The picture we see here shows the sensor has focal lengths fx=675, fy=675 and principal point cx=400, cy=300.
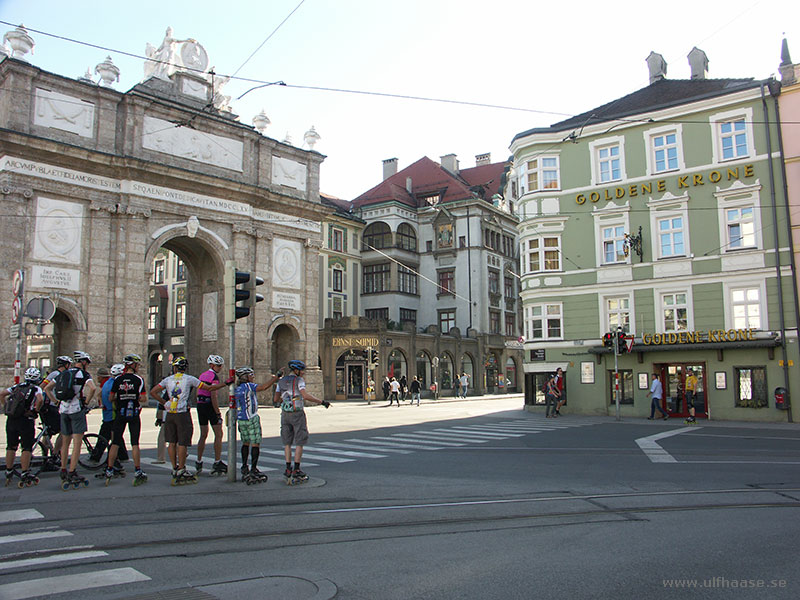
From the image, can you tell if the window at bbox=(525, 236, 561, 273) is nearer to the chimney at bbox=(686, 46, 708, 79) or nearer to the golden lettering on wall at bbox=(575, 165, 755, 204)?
the golden lettering on wall at bbox=(575, 165, 755, 204)

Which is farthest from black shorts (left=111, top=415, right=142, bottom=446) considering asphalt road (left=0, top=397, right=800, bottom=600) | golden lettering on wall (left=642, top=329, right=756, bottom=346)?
golden lettering on wall (left=642, top=329, right=756, bottom=346)

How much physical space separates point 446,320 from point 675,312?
115ft

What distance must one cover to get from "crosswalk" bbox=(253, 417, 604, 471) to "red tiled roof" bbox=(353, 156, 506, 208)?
40.1 m

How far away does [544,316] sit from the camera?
105ft

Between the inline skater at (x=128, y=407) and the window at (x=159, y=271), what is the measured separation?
5011 centimetres

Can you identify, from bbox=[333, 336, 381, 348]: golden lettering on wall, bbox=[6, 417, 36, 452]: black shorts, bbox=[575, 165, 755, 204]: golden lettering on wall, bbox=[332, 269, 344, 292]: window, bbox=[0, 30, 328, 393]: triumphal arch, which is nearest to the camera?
bbox=[6, 417, 36, 452]: black shorts

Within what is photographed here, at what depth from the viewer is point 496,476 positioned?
1155 cm

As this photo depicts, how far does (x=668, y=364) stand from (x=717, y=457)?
1483cm

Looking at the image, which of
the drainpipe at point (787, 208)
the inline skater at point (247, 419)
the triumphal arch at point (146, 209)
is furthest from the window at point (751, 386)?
the triumphal arch at point (146, 209)

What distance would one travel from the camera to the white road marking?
508cm

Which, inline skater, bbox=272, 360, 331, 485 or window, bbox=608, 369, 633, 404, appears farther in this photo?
window, bbox=608, 369, 633, 404

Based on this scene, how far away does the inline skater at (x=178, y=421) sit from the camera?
10.2m

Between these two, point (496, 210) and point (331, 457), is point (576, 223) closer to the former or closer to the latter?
point (331, 457)

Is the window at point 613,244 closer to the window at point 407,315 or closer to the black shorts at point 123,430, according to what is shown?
the black shorts at point 123,430
